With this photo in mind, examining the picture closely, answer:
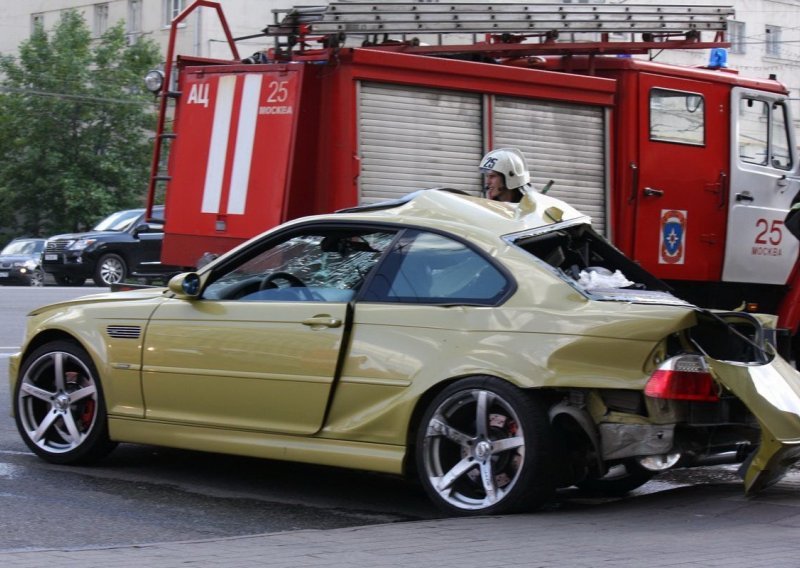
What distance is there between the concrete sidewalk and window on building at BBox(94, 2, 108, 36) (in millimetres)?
56220

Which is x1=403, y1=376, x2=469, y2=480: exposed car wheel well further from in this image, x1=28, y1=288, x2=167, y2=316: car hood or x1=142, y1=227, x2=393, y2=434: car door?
x1=28, y1=288, x2=167, y2=316: car hood

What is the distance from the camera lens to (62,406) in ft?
26.1

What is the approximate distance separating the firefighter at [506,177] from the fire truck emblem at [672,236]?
2928 millimetres

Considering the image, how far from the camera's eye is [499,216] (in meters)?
7.10

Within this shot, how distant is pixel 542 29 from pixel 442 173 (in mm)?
1756

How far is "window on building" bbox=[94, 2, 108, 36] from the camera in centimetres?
6000

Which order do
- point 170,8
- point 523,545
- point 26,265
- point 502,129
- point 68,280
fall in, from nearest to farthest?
point 523,545
point 502,129
point 68,280
point 26,265
point 170,8

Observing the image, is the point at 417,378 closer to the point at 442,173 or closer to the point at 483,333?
the point at 483,333

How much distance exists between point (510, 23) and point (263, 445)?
5.26m

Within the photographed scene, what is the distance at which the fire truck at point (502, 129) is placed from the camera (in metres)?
10.0

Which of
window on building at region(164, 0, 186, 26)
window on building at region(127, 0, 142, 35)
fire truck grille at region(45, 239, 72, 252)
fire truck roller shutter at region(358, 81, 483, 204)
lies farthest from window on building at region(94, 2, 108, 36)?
fire truck roller shutter at region(358, 81, 483, 204)

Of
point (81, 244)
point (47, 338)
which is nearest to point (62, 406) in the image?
point (47, 338)

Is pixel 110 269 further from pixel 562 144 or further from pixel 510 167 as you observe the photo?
pixel 510 167

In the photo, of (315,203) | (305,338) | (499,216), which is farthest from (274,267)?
(315,203)
